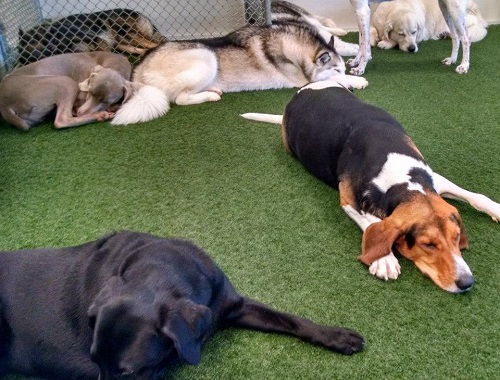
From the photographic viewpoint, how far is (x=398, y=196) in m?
1.89

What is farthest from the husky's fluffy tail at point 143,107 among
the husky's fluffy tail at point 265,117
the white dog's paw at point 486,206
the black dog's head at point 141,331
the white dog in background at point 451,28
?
the black dog's head at point 141,331

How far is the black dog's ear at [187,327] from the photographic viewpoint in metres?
1.14

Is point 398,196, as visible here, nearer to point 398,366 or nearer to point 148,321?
point 398,366

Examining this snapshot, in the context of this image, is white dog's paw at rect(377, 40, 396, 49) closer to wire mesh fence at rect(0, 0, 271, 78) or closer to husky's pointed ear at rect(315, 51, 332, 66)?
husky's pointed ear at rect(315, 51, 332, 66)

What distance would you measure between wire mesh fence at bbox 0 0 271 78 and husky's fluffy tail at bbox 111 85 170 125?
139cm

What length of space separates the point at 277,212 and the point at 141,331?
1.22 metres

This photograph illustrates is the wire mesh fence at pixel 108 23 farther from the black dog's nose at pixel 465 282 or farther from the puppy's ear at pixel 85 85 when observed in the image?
the black dog's nose at pixel 465 282

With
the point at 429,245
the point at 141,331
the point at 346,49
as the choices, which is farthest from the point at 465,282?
the point at 346,49

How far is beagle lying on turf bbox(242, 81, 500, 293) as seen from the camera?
175 centimetres

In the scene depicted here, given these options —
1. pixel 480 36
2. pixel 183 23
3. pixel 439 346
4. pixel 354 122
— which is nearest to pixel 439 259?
pixel 439 346

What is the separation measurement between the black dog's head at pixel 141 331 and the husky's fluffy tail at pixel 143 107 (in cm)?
239

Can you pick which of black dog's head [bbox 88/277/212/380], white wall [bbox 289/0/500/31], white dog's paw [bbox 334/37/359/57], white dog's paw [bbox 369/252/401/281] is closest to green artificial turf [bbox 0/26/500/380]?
white dog's paw [bbox 369/252/401/281]

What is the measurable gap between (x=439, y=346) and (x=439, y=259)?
33cm

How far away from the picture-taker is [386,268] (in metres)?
1.83
